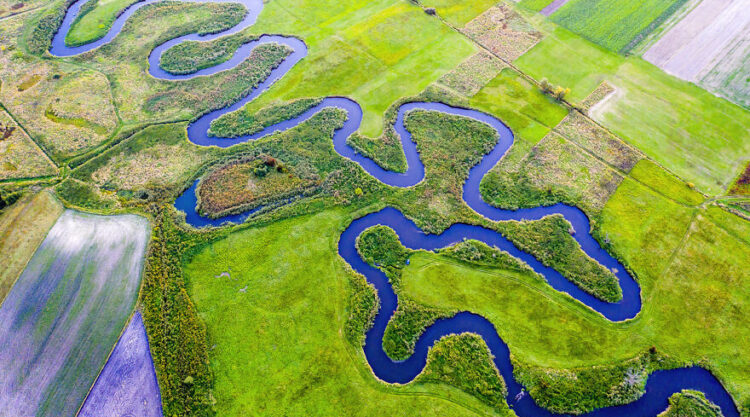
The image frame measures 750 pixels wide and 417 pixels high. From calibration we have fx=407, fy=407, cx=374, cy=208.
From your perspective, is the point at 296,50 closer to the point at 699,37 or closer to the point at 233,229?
the point at 233,229

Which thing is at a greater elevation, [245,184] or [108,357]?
[245,184]

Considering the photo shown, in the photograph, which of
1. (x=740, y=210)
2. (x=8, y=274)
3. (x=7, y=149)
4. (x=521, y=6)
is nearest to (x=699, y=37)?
(x=521, y=6)

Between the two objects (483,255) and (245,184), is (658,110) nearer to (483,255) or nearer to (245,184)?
(483,255)

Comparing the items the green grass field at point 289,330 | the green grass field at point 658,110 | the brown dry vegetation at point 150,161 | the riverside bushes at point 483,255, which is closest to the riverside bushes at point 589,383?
the green grass field at point 289,330

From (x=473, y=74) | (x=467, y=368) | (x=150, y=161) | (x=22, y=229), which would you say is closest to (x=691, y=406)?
(x=467, y=368)


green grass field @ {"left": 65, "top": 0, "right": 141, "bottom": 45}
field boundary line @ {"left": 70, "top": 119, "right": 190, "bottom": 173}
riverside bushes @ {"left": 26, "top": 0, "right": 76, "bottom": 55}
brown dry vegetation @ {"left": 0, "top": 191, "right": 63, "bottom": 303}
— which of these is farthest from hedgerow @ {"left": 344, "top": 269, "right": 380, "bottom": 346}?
riverside bushes @ {"left": 26, "top": 0, "right": 76, "bottom": 55}

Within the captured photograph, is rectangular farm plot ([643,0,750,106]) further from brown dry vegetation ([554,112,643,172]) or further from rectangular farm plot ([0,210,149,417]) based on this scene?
rectangular farm plot ([0,210,149,417])
